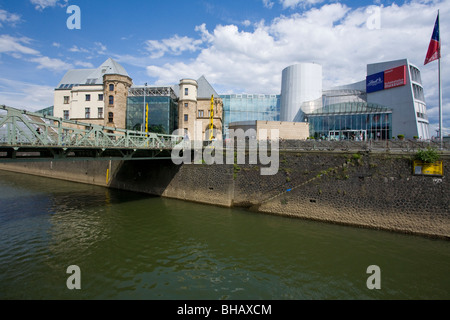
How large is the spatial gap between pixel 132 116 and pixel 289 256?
39748 millimetres

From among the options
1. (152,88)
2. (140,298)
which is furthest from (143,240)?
(152,88)

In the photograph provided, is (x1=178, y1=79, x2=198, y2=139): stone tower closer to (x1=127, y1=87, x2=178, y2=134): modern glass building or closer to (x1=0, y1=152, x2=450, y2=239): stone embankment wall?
(x1=127, y1=87, x2=178, y2=134): modern glass building

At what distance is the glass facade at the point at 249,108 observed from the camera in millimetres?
61009

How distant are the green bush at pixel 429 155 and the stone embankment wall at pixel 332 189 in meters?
0.72

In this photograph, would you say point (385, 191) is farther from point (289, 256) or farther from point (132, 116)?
point (132, 116)

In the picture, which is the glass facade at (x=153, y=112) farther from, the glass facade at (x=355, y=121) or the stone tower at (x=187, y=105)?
the glass facade at (x=355, y=121)

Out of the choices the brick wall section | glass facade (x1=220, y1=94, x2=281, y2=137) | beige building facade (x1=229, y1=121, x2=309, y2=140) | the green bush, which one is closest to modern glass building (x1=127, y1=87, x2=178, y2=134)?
beige building facade (x1=229, y1=121, x2=309, y2=140)

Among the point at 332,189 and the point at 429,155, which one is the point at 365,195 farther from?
the point at 429,155

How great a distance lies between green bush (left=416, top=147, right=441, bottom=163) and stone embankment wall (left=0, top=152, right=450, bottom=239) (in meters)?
0.72

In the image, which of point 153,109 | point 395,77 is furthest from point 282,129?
point 395,77

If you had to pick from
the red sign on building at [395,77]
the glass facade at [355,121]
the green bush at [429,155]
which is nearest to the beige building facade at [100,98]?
the glass facade at [355,121]

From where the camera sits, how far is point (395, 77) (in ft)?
140

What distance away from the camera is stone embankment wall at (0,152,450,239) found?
16.1 meters
